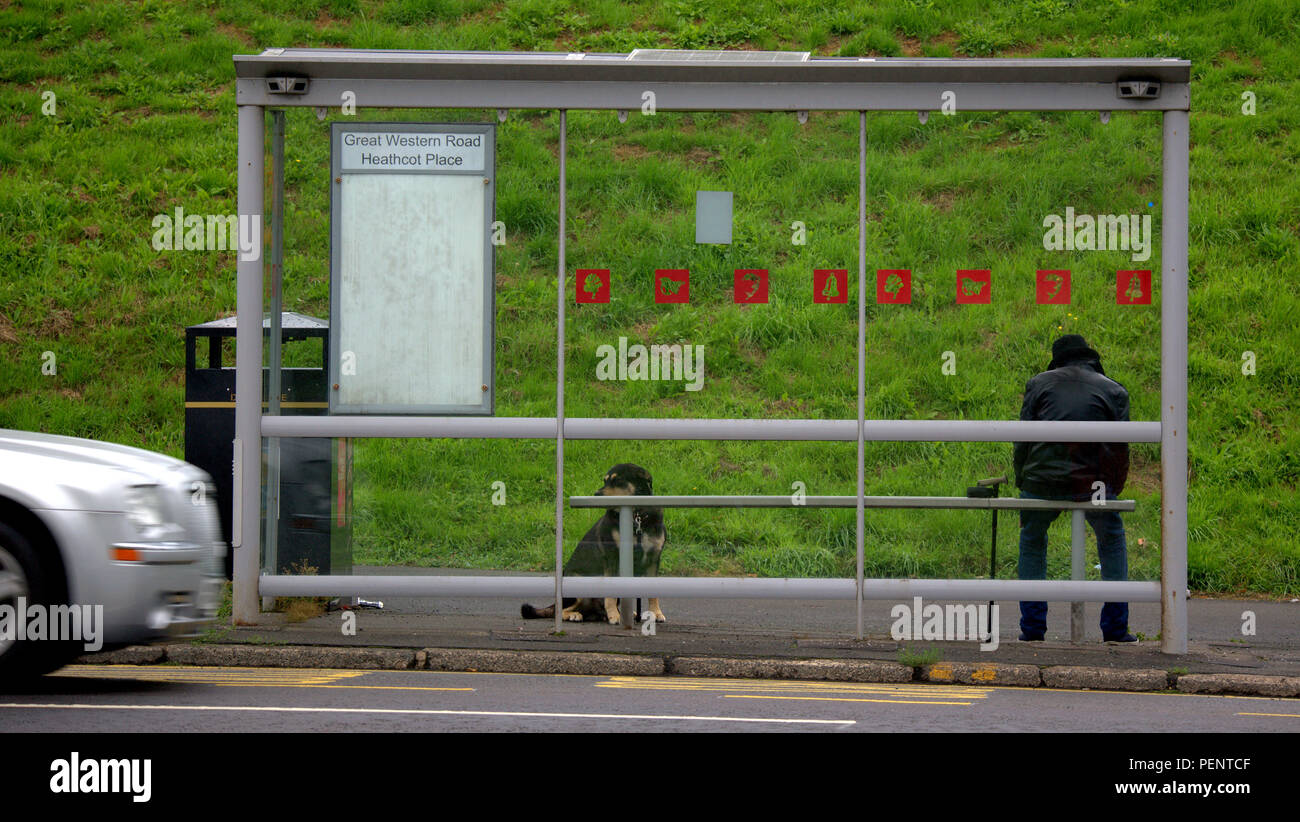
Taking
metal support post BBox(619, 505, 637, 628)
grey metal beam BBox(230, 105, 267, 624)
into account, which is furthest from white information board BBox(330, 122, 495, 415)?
metal support post BBox(619, 505, 637, 628)

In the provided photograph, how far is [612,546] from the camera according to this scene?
9047 millimetres

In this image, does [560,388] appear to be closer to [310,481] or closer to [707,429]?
[707,429]

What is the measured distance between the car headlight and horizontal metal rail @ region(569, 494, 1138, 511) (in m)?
2.99

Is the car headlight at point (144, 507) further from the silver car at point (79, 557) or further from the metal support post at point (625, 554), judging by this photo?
the metal support post at point (625, 554)

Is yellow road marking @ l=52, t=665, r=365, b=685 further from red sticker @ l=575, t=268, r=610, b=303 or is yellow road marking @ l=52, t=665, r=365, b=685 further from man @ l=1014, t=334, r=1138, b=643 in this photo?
man @ l=1014, t=334, r=1138, b=643

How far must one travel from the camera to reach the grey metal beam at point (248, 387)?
343 inches

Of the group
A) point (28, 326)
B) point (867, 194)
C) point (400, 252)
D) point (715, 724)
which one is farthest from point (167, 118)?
point (715, 724)

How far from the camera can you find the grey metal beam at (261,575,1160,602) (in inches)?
343

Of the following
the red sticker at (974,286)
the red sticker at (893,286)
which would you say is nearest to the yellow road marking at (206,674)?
the red sticker at (893,286)

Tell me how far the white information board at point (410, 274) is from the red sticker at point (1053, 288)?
336cm

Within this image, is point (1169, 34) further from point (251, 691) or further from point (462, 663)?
point (251, 691)
